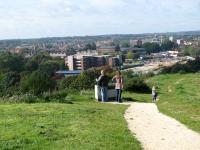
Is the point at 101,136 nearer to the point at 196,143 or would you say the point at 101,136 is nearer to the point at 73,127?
the point at 73,127

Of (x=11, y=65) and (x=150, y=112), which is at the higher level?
(x=150, y=112)

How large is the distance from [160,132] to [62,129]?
8.45ft

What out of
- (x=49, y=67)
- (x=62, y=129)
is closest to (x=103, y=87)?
Answer: (x=62, y=129)

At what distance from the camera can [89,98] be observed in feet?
80.8

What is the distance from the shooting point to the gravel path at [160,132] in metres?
11.7

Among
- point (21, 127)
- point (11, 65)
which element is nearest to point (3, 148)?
point (21, 127)

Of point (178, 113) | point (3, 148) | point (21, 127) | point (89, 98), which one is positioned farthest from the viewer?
point (89, 98)

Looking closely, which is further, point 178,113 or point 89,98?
point 89,98

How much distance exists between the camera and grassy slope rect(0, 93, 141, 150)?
1104cm

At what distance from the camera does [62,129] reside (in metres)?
12.9

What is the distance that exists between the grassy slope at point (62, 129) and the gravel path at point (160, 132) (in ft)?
1.05

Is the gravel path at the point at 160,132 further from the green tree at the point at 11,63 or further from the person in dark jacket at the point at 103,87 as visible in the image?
the green tree at the point at 11,63

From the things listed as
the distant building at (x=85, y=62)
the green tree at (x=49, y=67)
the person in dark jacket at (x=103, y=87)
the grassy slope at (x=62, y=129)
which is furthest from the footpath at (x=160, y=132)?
the distant building at (x=85, y=62)

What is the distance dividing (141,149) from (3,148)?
2919 millimetres
